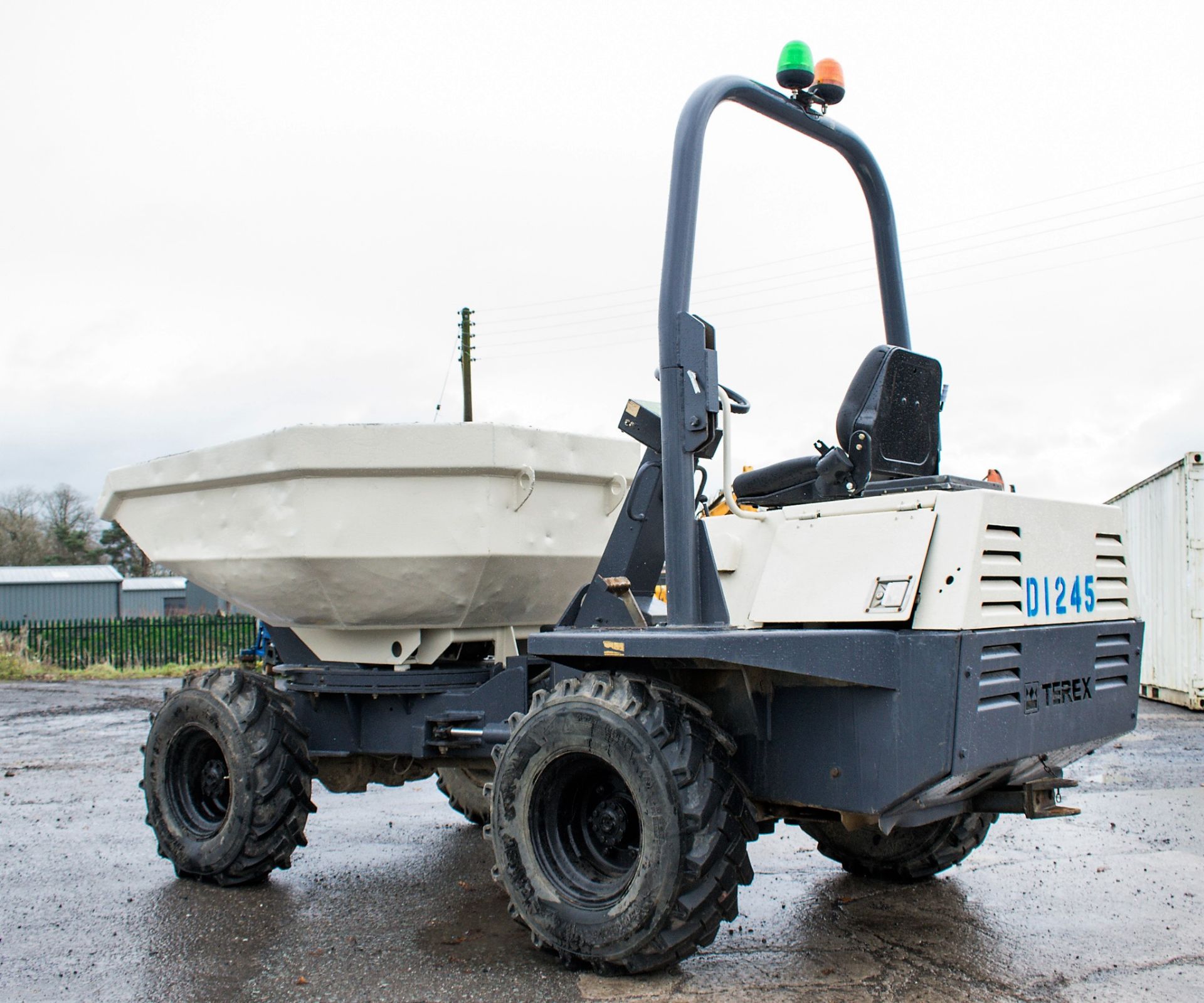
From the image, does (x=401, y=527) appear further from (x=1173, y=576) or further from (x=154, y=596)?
(x=154, y=596)

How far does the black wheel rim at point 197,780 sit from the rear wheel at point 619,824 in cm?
211

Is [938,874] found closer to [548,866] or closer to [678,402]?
[548,866]

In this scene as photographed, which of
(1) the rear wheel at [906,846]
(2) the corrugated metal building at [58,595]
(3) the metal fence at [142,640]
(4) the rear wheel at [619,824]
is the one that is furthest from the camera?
(2) the corrugated metal building at [58,595]

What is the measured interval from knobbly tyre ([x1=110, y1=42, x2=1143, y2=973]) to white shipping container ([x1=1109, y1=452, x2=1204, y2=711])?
800cm

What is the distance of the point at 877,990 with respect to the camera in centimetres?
384

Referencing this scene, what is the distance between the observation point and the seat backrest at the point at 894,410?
4.03 meters

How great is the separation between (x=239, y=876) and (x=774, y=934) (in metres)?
2.56

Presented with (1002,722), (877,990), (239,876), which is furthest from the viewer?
(239,876)

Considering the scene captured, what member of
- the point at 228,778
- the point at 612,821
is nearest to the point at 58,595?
the point at 228,778

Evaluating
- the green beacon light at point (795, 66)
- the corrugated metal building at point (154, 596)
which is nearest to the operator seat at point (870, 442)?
the green beacon light at point (795, 66)

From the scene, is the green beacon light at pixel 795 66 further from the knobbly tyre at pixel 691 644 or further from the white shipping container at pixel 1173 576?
the white shipping container at pixel 1173 576

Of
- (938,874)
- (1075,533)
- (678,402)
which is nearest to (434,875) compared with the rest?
(938,874)

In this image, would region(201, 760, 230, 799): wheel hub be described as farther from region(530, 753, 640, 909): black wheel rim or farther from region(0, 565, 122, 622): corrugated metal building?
region(0, 565, 122, 622): corrugated metal building

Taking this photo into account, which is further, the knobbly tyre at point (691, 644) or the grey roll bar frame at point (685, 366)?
the grey roll bar frame at point (685, 366)
